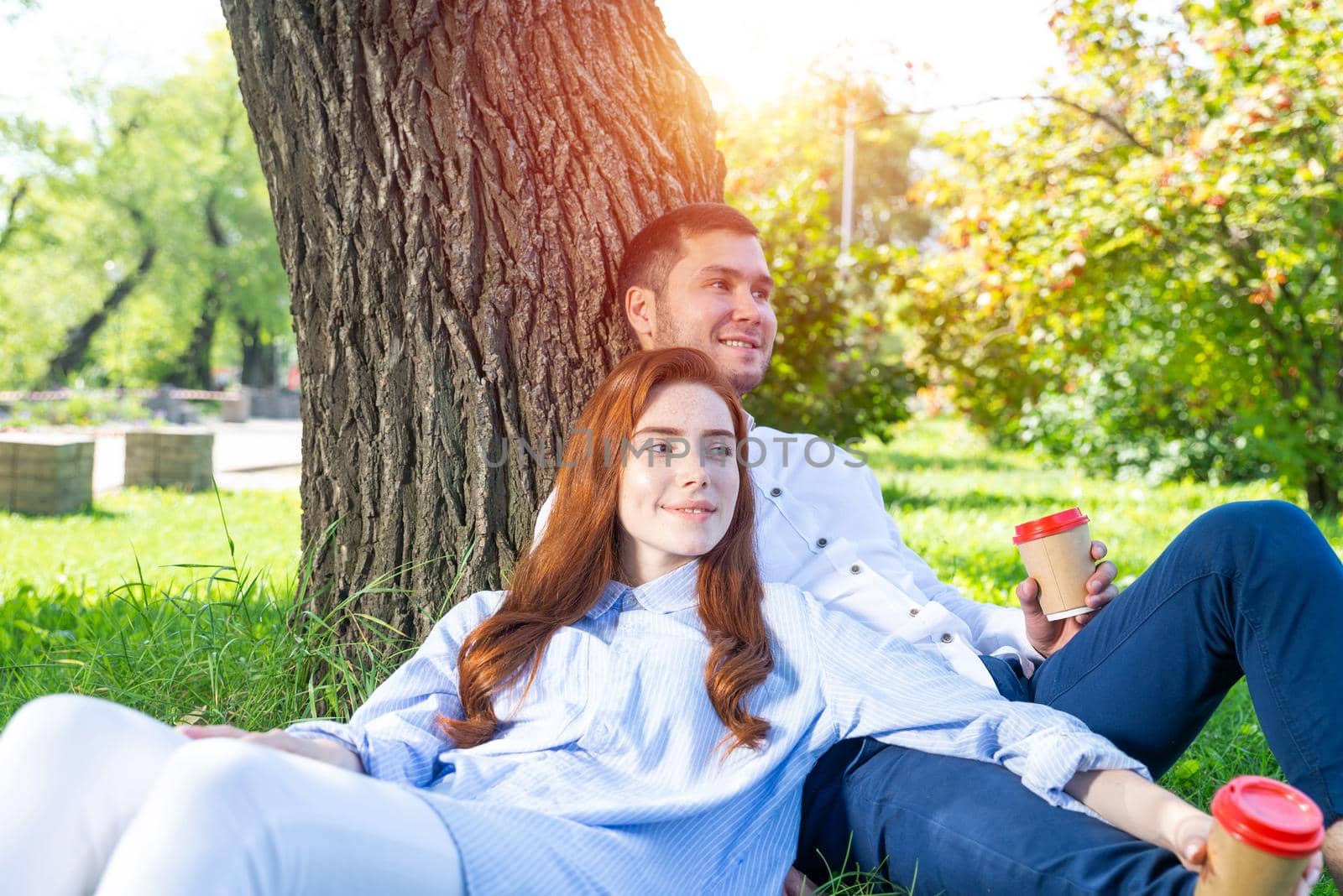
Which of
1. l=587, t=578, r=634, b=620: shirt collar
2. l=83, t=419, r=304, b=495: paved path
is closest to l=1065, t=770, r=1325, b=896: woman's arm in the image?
l=587, t=578, r=634, b=620: shirt collar

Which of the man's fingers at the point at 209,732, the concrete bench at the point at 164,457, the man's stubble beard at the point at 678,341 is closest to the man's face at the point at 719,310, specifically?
the man's stubble beard at the point at 678,341

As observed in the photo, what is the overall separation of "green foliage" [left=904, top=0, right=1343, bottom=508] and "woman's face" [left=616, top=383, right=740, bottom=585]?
636 cm

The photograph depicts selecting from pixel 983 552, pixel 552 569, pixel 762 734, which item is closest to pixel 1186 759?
pixel 762 734

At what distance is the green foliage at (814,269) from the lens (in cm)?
868

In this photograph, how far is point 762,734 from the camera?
210cm

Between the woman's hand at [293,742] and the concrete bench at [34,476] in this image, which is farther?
the concrete bench at [34,476]

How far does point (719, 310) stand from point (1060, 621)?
119cm

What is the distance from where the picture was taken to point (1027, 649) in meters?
2.63

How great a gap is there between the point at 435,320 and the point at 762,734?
157 centimetres

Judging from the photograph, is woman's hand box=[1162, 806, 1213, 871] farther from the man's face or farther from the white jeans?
the man's face

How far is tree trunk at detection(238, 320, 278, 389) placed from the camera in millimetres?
37125

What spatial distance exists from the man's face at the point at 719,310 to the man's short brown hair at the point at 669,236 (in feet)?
0.06

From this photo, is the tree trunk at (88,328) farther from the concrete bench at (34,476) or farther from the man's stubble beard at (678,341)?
the man's stubble beard at (678,341)

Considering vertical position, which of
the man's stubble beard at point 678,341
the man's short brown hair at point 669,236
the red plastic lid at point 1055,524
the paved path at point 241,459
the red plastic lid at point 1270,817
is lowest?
the paved path at point 241,459
